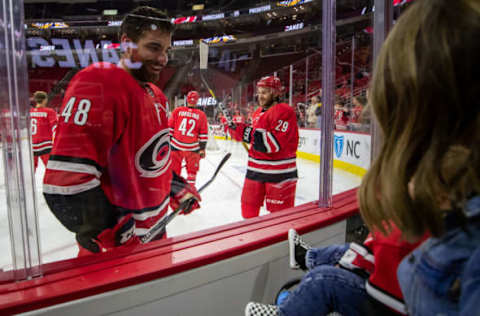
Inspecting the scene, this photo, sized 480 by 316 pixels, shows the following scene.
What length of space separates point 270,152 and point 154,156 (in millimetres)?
1078

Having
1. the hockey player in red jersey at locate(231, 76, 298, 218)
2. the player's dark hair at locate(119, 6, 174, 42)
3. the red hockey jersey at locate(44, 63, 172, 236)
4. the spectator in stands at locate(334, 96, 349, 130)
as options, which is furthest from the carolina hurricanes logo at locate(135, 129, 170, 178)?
the hockey player in red jersey at locate(231, 76, 298, 218)

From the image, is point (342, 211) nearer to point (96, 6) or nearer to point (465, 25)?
point (465, 25)

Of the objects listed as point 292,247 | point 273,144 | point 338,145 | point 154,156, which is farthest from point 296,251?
point 338,145

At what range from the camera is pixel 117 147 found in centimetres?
77

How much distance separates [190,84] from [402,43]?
789 mm

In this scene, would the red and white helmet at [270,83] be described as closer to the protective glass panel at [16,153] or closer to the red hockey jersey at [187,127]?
the red hockey jersey at [187,127]

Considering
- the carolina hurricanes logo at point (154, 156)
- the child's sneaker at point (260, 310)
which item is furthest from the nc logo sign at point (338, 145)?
the child's sneaker at point (260, 310)

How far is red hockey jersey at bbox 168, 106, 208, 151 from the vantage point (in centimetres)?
135

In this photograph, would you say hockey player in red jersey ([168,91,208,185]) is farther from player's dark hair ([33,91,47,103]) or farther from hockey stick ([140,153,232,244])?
player's dark hair ([33,91,47,103])

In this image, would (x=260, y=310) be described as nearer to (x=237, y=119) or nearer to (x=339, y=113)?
(x=237, y=119)

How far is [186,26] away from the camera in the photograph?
3.08 ft

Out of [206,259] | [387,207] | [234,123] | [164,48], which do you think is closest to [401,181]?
[387,207]

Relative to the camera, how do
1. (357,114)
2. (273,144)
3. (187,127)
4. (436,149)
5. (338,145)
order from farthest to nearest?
(338,145), (357,114), (273,144), (187,127), (436,149)

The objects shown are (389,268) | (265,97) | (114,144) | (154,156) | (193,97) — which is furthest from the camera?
(265,97)
